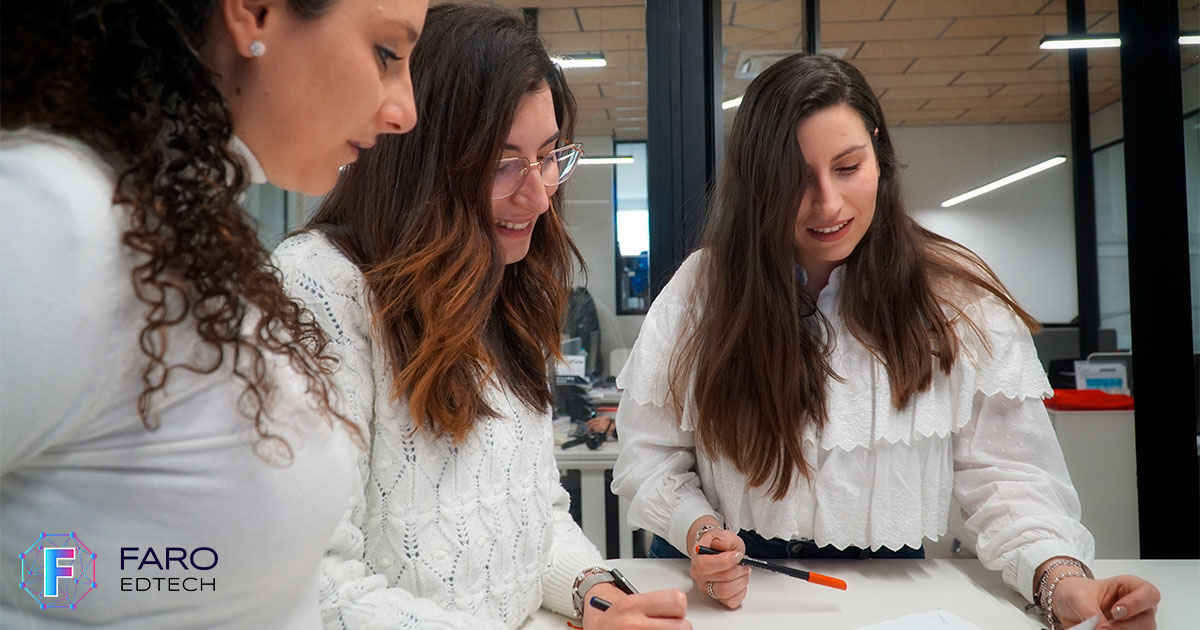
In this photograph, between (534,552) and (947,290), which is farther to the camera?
(947,290)

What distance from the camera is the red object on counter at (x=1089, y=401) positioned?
2275mm

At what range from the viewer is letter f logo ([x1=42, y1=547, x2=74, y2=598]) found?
490 millimetres

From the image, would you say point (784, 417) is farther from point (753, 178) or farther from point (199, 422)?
point (199, 422)

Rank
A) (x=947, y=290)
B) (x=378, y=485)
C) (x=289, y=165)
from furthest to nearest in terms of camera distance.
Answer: (x=947, y=290) → (x=378, y=485) → (x=289, y=165)

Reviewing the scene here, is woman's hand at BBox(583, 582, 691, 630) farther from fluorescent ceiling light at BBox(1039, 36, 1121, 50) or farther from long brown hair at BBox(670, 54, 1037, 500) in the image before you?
fluorescent ceiling light at BBox(1039, 36, 1121, 50)

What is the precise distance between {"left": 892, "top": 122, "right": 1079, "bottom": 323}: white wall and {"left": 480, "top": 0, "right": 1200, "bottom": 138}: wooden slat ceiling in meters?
0.06

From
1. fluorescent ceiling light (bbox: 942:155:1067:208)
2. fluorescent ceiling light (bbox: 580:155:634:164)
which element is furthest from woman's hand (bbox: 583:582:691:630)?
fluorescent ceiling light (bbox: 942:155:1067:208)

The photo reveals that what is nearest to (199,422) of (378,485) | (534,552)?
(378,485)

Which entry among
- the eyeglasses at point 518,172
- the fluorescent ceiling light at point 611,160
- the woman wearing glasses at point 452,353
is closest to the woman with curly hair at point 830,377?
the woman wearing glasses at point 452,353

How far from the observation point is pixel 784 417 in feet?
4.59

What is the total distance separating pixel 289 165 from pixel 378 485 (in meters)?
0.45

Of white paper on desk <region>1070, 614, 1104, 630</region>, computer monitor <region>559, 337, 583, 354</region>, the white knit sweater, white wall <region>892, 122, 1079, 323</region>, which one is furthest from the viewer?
computer monitor <region>559, 337, 583, 354</region>

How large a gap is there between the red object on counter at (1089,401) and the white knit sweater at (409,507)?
1991 mm

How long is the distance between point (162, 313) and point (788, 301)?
119 centimetres
